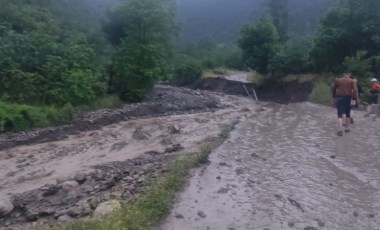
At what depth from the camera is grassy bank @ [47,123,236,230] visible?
26.3ft

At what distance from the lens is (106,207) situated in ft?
32.2

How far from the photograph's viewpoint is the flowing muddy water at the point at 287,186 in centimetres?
879

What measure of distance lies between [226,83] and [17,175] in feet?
122

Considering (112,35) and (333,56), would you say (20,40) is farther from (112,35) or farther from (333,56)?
(333,56)

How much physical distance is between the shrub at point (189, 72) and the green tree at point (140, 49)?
21181 mm

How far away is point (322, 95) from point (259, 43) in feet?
52.6

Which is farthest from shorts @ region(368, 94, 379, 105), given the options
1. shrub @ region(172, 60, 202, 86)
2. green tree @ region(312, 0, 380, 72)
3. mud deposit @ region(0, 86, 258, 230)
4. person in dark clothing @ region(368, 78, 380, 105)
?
shrub @ region(172, 60, 202, 86)

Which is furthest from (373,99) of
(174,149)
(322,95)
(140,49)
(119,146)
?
(140,49)

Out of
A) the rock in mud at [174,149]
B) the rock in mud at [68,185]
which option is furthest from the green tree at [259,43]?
the rock in mud at [68,185]

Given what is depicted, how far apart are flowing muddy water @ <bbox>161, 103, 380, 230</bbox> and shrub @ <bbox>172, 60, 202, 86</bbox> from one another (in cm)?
4001

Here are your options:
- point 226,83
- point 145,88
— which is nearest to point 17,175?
point 145,88

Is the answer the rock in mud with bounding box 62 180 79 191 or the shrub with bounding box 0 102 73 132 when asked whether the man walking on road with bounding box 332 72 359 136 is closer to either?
the rock in mud with bounding box 62 180 79 191

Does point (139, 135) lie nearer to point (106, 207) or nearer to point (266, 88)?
point (106, 207)

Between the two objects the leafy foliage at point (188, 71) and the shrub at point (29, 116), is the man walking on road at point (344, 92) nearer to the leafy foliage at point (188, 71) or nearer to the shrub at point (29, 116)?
the shrub at point (29, 116)
